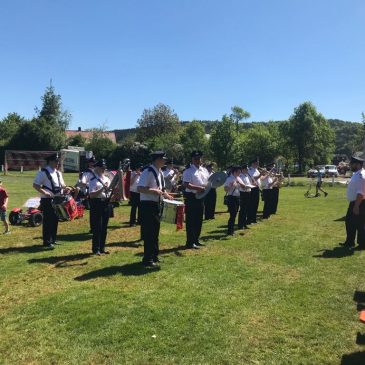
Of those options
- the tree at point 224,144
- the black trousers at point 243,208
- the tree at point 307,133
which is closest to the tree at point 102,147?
the tree at point 224,144

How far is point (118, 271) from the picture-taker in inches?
335

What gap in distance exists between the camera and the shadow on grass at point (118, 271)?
26.8 feet

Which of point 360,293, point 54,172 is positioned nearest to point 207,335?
point 360,293

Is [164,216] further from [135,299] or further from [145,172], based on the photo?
[135,299]

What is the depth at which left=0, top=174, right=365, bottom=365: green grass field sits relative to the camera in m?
5.13

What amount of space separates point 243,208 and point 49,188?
20.2ft

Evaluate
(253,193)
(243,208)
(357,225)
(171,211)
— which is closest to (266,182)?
(253,193)

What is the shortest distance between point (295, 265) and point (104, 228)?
13.9 ft

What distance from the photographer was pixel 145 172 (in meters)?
8.66

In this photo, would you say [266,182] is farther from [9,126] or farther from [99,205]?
[9,126]

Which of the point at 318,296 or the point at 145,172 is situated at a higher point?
the point at 145,172

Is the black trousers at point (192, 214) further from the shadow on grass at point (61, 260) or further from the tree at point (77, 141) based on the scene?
the tree at point (77, 141)

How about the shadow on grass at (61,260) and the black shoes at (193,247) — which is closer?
the shadow on grass at (61,260)

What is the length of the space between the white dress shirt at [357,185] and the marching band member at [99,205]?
5.69 meters
